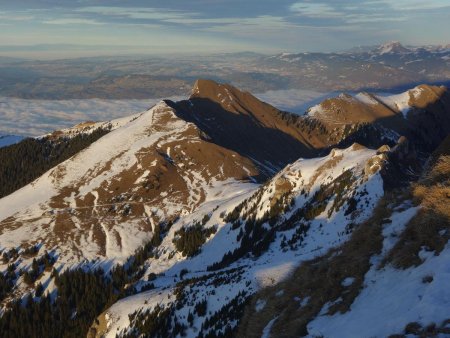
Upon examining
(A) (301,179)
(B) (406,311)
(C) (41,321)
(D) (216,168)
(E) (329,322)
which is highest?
(B) (406,311)

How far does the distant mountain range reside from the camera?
77.8 ft

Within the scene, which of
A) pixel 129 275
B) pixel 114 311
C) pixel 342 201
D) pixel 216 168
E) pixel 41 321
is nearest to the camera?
pixel 114 311

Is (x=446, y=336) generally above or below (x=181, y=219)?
above

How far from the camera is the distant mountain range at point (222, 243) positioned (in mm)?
23719

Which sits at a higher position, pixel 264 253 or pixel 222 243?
pixel 264 253

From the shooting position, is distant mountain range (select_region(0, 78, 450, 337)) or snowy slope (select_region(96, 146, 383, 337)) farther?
snowy slope (select_region(96, 146, 383, 337))

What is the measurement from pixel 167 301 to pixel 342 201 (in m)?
37.8

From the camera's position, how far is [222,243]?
10800 centimetres

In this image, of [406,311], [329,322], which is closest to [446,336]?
[406,311]

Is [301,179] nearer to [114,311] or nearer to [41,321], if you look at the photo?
[114,311]

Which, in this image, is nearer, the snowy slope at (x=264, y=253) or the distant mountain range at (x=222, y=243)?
the distant mountain range at (x=222, y=243)

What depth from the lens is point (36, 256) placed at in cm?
13150

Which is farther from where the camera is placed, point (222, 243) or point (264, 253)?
point (222, 243)

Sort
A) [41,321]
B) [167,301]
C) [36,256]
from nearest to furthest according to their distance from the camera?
1. [167,301]
2. [41,321]
3. [36,256]
